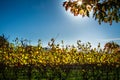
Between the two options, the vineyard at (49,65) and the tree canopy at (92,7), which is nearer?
the tree canopy at (92,7)

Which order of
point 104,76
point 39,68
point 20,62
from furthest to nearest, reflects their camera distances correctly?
point 104,76 → point 20,62 → point 39,68

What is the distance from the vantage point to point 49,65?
43.9ft

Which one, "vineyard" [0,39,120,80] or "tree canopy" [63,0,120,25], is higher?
"tree canopy" [63,0,120,25]

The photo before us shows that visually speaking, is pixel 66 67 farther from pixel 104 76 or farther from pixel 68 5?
pixel 68 5

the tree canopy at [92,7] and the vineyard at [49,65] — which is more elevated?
the tree canopy at [92,7]

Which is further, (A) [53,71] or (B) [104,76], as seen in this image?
(B) [104,76]

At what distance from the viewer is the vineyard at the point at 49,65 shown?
41.8ft

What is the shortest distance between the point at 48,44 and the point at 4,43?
2710 mm

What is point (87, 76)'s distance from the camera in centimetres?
1499

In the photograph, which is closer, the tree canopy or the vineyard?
the tree canopy

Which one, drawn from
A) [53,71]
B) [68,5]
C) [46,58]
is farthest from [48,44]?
Result: [68,5]

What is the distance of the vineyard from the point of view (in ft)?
41.8

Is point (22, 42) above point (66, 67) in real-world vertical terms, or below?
above

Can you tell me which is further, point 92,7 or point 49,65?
point 49,65
